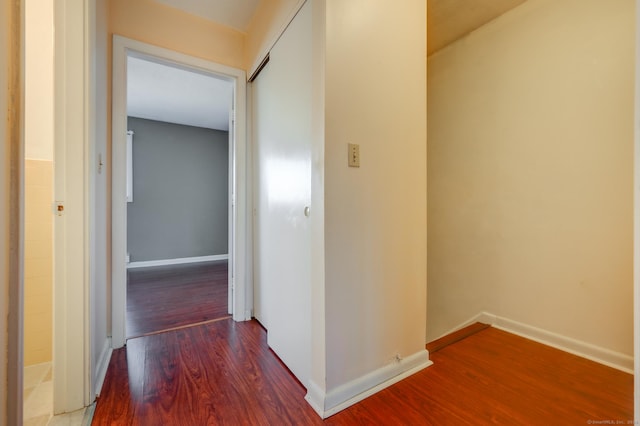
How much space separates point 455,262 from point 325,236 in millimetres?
1762

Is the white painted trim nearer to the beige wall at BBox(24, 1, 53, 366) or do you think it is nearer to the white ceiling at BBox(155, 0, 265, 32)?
the white ceiling at BBox(155, 0, 265, 32)

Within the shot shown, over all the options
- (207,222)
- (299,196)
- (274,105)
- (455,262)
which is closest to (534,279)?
(455,262)

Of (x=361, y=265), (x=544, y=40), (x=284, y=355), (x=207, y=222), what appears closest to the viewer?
(x=361, y=265)

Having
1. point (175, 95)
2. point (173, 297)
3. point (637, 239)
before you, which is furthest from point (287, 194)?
point (175, 95)

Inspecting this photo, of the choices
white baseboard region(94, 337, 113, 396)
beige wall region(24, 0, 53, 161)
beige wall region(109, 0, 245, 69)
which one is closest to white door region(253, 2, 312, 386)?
beige wall region(109, 0, 245, 69)

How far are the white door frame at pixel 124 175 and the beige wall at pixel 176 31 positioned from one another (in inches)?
2.9

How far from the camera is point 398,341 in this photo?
1465mm

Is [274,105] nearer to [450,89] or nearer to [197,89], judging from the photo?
[450,89]

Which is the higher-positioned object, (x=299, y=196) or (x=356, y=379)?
(x=299, y=196)

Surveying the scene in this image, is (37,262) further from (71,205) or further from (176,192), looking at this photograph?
(176,192)

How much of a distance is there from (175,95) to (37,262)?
2740 millimetres

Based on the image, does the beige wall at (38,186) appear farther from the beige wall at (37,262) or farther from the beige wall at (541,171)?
the beige wall at (541,171)

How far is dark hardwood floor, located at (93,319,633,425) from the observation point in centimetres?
116

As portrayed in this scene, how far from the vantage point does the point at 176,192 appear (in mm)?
4715
